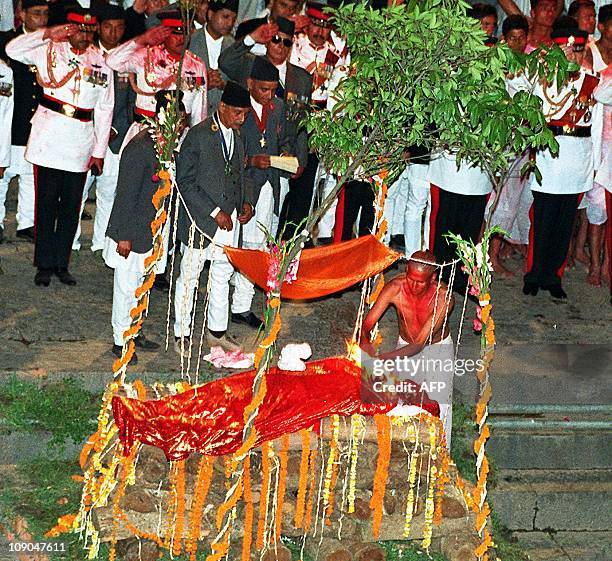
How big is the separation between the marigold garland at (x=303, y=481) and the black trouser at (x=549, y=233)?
12.2 ft

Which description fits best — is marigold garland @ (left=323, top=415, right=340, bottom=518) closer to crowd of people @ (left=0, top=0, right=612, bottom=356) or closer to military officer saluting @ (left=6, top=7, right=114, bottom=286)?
crowd of people @ (left=0, top=0, right=612, bottom=356)

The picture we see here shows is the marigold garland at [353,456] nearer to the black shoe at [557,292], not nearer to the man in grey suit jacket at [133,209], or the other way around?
the man in grey suit jacket at [133,209]

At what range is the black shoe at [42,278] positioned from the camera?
9852 millimetres

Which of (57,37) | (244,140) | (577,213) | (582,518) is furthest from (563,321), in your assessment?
(57,37)

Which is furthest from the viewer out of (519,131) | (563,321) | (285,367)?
(563,321)

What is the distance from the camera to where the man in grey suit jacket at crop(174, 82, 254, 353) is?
853 centimetres

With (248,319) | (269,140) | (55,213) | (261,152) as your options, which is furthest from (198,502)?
(55,213)

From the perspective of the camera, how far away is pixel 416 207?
10.8 metres

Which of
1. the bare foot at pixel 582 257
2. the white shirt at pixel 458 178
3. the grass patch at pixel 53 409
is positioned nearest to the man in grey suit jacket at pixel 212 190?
the grass patch at pixel 53 409

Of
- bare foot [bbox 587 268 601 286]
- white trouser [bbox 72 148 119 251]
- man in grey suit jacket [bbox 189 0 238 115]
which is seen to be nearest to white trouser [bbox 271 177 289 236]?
man in grey suit jacket [bbox 189 0 238 115]

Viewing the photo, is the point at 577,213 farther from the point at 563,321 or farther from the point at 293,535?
the point at 293,535

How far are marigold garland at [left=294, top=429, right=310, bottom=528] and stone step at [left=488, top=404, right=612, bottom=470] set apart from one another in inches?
59.7

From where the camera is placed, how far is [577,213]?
11.4 meters

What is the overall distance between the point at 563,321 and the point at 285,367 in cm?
319
